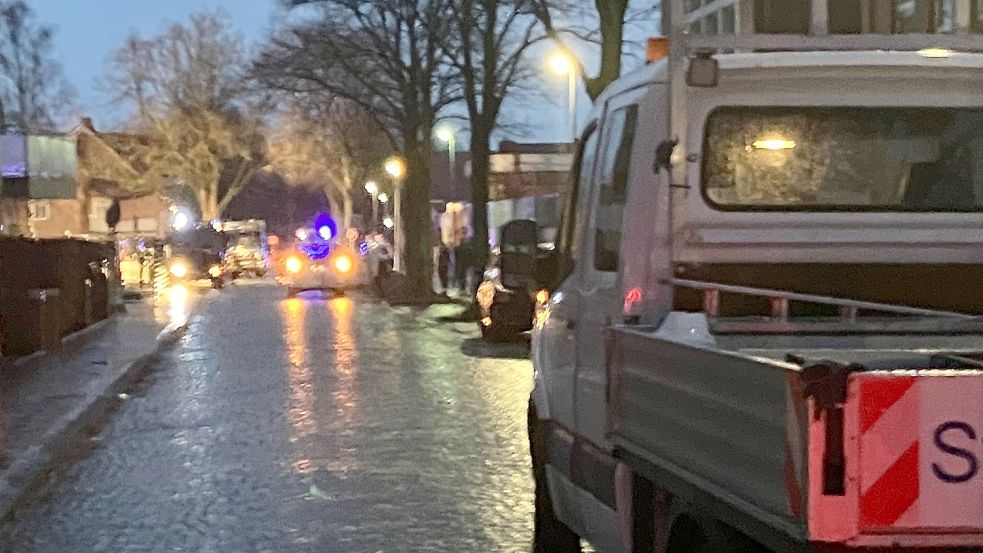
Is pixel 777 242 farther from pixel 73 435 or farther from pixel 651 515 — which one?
pixel 73 435

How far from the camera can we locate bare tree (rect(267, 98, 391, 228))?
44000mm

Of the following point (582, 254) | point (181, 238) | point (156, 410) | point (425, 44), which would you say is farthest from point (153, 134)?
point (582, 254)

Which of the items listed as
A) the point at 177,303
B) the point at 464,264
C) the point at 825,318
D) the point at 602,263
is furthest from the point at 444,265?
the point at 825,318

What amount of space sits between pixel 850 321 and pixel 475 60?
90.1 feet

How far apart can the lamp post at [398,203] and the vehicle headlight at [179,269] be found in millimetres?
8220

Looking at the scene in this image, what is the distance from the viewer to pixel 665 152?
5996 millimetres

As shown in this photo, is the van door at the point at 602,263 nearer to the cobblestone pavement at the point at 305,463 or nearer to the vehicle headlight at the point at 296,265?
the cobblestone pavement at the point at 305,463

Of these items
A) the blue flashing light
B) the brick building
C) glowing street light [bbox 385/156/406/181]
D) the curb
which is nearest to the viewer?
the curb

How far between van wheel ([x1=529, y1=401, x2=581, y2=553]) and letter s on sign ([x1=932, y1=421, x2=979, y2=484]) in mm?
3797

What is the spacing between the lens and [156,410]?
15.1 m

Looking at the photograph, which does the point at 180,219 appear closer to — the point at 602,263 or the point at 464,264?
the point at 464,264

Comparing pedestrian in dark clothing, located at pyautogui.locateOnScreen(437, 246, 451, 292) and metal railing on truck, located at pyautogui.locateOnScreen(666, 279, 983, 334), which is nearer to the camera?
metal railing on truck, located at pyautogui.locateOnScreen(666, 279, 983, 334)

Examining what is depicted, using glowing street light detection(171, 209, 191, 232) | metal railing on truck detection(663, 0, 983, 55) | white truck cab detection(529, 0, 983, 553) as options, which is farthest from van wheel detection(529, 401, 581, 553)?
glowing street light detection(171, 209, 191, 232)

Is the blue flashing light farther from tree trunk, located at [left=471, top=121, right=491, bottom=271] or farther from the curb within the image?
the curb
